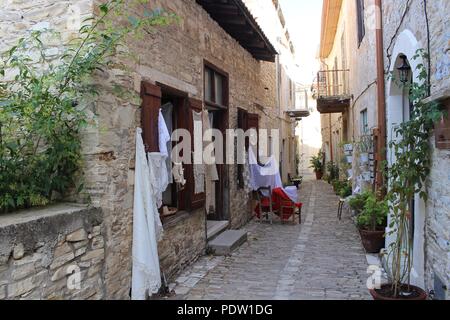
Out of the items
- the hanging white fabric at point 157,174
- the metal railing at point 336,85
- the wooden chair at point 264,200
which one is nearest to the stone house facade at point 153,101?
the hanging white fabric at point 157,174

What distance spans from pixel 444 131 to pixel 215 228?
4333 mm

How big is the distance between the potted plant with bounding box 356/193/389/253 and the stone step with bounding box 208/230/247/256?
6.52ft

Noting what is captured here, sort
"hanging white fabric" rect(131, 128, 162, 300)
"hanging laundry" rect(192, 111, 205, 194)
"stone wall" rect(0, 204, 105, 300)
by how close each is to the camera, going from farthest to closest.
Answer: "hanging laundry" rect(192, 111, 205, 194) < "hanging white fabric" rect(131, 128, 162, 300) < "stone wall" rect(0, 204, 105, 300)

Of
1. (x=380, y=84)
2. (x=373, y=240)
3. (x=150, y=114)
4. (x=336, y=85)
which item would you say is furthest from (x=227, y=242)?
(x=336, y=85)

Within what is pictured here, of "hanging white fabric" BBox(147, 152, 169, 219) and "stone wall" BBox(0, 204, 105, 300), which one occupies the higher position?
"hanging white fabric" BBox(147, 152, 169, 219)

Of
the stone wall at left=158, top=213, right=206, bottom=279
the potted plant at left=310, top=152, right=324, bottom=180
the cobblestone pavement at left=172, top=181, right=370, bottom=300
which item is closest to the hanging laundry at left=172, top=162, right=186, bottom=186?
the stone wall at left=158, top=213, right=206, bottom=279

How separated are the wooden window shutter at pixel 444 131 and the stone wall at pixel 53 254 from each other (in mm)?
2965

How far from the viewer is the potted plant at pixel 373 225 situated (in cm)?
581

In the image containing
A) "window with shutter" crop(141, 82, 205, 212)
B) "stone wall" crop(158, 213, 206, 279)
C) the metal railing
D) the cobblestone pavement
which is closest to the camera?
the cobblestone pavement

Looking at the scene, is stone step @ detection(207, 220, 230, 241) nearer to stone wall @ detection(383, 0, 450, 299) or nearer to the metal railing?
stone wall @ detection(383, 0, 450, 299)

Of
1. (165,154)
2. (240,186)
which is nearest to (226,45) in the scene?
(240,186)

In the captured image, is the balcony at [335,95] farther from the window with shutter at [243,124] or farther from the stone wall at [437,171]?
the stone wall at [437,171]

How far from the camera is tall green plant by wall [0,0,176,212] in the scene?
3.20m

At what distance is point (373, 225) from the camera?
590 centimetres
